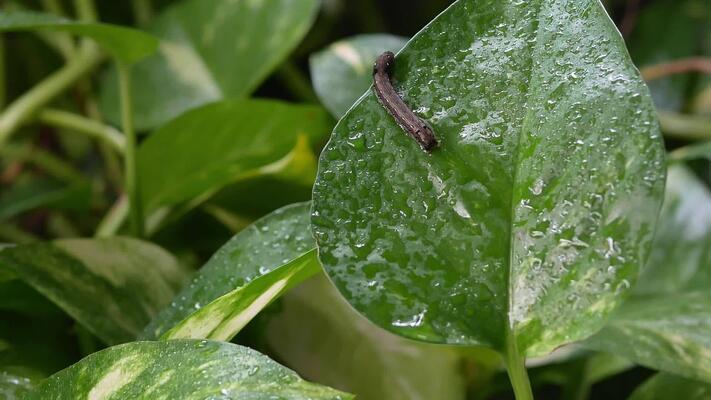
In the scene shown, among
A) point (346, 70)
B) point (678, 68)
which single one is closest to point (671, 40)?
point (678, 68)

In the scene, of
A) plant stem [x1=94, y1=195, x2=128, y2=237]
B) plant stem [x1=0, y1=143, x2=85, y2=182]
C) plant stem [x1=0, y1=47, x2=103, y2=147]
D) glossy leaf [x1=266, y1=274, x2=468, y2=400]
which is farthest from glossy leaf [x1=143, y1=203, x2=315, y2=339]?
plant stem [x1=0, y1=143, x2=85, y2=182]

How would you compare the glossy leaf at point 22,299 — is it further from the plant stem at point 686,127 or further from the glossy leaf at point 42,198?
the plant stem at point 686,127

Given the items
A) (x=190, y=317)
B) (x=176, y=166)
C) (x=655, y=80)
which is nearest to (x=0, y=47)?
(x=176, y=166)

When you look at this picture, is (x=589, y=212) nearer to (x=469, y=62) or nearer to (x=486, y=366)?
(x=469, y=62)

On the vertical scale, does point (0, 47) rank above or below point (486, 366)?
above

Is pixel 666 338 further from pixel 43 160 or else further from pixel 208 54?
pixel 43 160

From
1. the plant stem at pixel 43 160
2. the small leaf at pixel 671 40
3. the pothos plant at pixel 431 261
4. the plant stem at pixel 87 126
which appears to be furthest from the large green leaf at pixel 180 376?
the small leaf at pixel 671 40

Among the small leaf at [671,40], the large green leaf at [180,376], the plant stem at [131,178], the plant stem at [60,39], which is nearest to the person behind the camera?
the large green leaf at [180,376]
